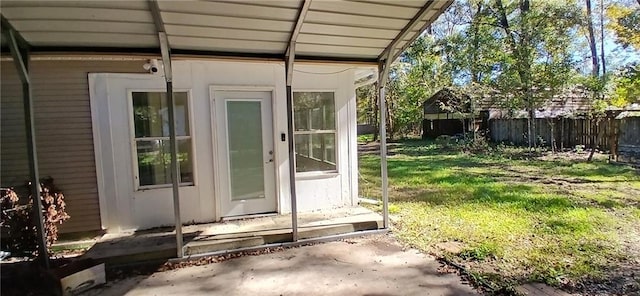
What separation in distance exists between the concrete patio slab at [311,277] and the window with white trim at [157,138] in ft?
5.14

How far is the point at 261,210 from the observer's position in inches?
208

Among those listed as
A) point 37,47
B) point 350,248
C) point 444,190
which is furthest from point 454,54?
point 37,47

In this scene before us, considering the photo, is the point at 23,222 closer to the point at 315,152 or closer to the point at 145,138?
the point at 145,138

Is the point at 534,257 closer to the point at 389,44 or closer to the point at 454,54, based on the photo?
the point at 389,44

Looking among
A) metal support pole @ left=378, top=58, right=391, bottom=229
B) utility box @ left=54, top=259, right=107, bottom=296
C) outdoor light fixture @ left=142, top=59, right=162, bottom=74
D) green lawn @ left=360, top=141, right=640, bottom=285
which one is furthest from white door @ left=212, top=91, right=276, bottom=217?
green lawn @ left=360, top=141, right=640, bottom=285

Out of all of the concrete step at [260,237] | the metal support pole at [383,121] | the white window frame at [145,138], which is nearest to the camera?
the concrete step at [260,237]

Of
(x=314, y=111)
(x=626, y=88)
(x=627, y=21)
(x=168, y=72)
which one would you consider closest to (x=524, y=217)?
(x=314, y=111)

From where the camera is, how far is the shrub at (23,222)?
3646mm

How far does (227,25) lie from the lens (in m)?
3.30

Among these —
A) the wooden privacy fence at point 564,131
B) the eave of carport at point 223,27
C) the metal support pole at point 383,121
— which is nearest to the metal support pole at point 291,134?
the eave of carport at point 223,27

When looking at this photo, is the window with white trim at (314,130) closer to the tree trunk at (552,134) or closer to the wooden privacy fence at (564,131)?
the wooden privacy fence at (564,131)

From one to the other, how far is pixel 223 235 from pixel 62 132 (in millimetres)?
2218

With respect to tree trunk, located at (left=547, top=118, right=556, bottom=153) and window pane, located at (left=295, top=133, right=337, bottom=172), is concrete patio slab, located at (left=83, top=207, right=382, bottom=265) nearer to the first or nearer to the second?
window pane, located at (left=295, top=133, right=337, bottom=172)

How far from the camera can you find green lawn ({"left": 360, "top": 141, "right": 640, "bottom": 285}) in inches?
139
